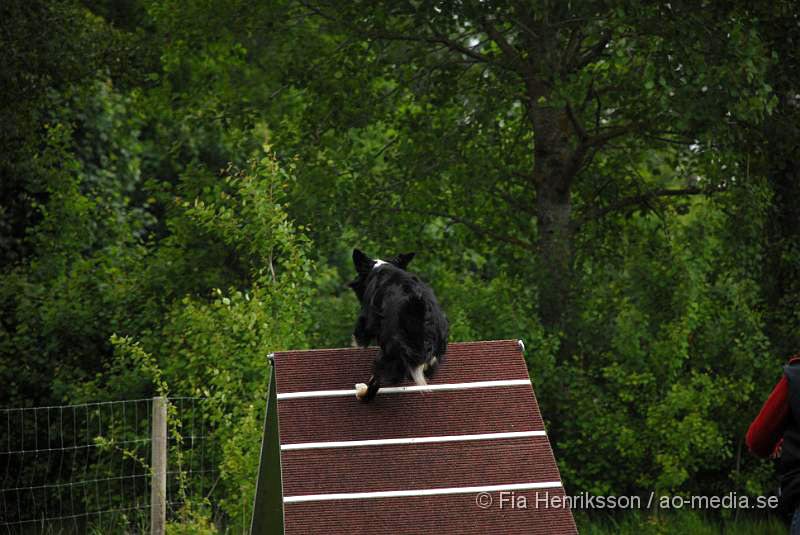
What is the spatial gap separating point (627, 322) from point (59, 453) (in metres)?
5.64

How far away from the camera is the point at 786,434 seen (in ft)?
12.0

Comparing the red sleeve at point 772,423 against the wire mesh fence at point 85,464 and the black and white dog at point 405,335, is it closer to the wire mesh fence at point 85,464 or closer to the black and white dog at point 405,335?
the black and white dog at point 405,335

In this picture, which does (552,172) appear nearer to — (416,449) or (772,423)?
(416,449)

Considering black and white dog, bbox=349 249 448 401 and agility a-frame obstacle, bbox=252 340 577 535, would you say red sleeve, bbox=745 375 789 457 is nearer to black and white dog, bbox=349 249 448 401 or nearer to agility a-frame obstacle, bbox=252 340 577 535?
agility a-frame obstacle, bbox=252 340 577 535

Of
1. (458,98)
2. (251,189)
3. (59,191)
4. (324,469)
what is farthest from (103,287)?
(324,469)

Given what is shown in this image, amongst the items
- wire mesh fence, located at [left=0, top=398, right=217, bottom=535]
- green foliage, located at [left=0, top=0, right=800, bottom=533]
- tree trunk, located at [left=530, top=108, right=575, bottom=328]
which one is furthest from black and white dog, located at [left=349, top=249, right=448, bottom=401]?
tree trunk, located at [left=530, top=108, right=575, bottom=328]

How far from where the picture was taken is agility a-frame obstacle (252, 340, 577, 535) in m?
4.27

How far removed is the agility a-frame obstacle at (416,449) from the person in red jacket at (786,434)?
985 mm

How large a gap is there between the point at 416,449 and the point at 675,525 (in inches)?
166

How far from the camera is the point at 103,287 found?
9875 millimetres

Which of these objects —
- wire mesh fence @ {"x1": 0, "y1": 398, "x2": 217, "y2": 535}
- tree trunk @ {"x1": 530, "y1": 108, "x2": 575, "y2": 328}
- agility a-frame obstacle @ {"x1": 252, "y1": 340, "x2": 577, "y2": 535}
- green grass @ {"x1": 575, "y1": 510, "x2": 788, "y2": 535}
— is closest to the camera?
agility a-frame obstacle @ {"x1": 252, "y1": 340, "x2": 577, "y2": 535}

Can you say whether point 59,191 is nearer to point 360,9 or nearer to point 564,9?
point 360,9

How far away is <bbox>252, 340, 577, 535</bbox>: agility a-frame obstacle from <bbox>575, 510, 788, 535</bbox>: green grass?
3348 mm

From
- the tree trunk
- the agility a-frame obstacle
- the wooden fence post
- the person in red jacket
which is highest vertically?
the tree trunk
